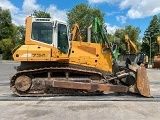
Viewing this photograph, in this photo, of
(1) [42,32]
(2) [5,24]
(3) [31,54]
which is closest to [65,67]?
(3) [31,54]

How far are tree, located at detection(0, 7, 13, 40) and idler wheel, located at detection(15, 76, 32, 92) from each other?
227 ft

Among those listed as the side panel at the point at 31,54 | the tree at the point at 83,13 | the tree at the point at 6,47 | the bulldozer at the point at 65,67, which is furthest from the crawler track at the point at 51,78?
the tree at the point at 6,47

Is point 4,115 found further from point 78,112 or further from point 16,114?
point 78,112

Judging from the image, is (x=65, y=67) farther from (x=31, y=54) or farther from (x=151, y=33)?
(x=151, y=33)

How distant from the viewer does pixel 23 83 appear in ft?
36.4

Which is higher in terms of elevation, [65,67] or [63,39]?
[63,39]

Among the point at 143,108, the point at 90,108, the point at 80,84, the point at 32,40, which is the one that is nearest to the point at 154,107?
the point at 143,108

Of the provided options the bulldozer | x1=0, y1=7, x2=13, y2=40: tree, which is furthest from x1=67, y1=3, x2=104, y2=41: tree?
the bulldozer

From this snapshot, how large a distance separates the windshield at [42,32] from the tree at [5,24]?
6892 cm

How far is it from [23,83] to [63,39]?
230 cm

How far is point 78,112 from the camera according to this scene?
8.43 metres

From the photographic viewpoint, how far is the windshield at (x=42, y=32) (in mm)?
11430

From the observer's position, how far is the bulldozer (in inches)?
436

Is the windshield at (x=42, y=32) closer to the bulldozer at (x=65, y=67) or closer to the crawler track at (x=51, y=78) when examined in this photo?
the bulldozer at (x=65, y=67)
